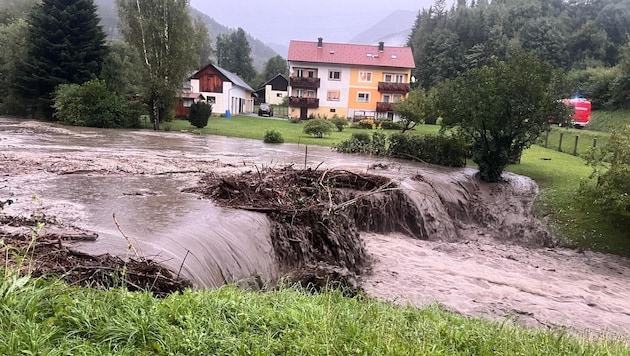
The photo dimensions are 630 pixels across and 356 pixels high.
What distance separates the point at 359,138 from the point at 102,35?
22735 millimetres

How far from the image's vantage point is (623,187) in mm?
12695

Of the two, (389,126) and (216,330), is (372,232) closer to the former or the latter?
(216,330)

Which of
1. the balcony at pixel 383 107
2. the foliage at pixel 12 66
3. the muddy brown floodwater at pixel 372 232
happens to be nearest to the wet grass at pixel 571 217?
the muddy brown floodwater at pixel 372 232

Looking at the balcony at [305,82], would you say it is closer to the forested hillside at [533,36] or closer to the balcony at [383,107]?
the balcony at [383,107]

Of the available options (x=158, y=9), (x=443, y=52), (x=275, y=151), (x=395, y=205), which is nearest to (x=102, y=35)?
(x=158, y=9)

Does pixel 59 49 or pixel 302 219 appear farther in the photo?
pixel 59 49

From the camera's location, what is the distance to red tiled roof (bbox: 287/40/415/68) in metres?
55.8

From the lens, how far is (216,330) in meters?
3.78

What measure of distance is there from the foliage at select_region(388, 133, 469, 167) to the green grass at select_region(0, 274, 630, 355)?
16274mm

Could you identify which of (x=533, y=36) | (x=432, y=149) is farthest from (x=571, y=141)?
(x=533, y=36)

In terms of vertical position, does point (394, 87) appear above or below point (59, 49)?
below

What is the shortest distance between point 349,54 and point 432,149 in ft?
126

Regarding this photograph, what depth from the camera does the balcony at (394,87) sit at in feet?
182

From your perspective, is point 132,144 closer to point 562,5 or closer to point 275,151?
point 275,151
